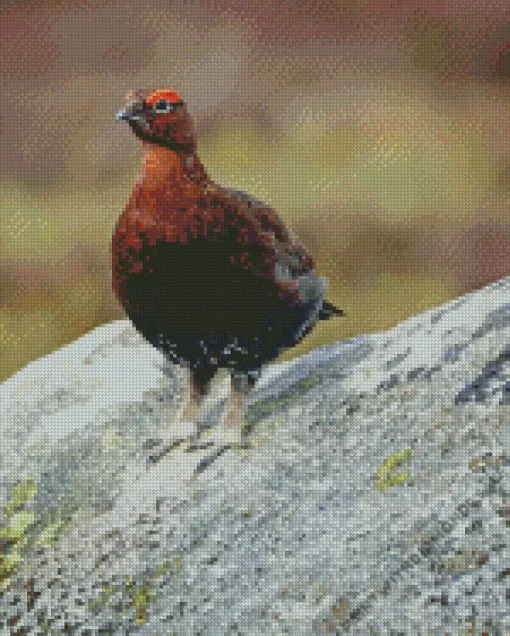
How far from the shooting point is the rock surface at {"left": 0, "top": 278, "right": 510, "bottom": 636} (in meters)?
2.30

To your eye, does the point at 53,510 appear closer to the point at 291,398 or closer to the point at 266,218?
the point at 291,398

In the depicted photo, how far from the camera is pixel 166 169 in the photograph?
2967mm

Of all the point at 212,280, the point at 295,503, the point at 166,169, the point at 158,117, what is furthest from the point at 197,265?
the point at 295,503

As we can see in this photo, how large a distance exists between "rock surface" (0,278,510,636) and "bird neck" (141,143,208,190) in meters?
0.63

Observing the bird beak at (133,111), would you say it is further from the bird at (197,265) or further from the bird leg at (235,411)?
the bird leg at (235,411)

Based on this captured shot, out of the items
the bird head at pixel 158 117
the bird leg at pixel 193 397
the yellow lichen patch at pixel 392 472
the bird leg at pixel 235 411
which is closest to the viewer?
the yellow lichen patch at pixel 392 472

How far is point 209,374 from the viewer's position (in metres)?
3.28

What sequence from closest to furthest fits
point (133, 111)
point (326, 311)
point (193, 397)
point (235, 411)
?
1. point (133, 111)
2. point (235, 411)
3. point (193, 397)
4. point (326, 311)

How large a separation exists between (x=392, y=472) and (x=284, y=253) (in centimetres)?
76

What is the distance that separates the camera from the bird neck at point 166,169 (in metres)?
2.97

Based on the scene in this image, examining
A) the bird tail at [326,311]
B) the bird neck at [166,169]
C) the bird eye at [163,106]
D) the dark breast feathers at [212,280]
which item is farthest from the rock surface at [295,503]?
the bird eye at [163,106]

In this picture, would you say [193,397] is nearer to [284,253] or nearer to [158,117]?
[284,253]

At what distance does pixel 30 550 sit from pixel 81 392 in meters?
0.80

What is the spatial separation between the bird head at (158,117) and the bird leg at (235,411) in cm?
61
